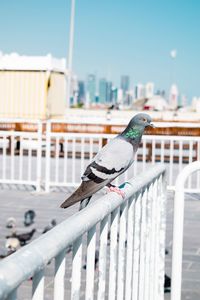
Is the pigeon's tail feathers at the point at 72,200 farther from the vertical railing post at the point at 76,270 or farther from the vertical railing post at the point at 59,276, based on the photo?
the vertical railing post at the point at 59,276

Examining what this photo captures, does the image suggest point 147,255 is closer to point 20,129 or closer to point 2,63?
point 20,129

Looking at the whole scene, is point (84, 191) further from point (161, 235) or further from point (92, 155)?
point (92, 155)

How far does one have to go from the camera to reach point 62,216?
883cm

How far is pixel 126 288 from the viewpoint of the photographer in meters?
2.87

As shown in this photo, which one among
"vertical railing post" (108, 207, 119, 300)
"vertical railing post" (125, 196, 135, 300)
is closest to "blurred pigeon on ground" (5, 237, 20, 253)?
"vertical railing post" (125, 196, 135, 300)

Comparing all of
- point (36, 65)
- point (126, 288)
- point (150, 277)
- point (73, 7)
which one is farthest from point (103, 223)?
point (73, 7)

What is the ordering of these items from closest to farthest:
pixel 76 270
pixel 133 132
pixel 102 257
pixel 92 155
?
pixel 76 270 < pixel 102 257 < pixel 133 132 < pixel 92 155

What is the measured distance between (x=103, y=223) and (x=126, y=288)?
54cm

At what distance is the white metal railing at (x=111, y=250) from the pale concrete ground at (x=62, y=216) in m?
0.88

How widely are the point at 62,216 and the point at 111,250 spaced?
6.29 metres

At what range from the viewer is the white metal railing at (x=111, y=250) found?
158 centimetres

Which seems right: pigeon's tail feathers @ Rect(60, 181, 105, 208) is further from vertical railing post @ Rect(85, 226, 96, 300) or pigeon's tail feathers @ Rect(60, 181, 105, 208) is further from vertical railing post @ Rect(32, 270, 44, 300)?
vertical railing post @ Rect(32, 270, 44, 300)

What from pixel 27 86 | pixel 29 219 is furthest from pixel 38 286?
pixel 27 86

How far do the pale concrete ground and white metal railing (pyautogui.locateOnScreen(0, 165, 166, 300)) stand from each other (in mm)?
884
